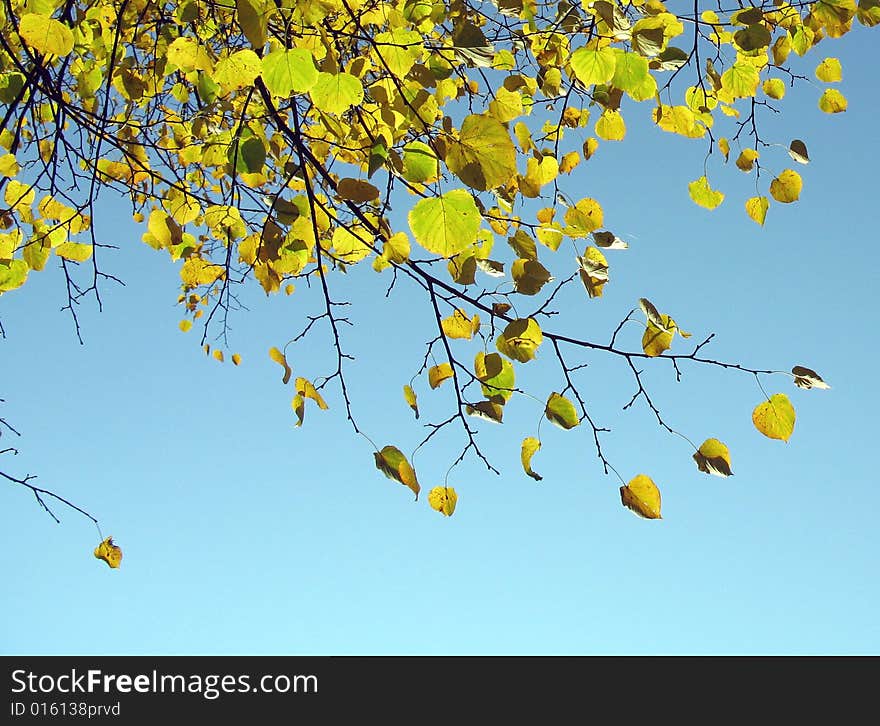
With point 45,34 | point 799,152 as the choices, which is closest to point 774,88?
point 799,152

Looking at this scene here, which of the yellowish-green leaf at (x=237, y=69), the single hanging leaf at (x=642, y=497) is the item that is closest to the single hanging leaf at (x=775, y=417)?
the single hanging leaf at (x=642, y=497)

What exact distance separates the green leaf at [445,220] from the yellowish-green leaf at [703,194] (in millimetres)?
956

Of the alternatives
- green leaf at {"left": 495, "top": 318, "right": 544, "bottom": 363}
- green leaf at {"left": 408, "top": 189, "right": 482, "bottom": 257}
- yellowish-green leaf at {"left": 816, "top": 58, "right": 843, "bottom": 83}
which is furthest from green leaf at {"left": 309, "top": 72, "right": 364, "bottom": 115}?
yellowish-green leaf at {"left": 816, "top": 58, "right": 843, "bottom": 83}

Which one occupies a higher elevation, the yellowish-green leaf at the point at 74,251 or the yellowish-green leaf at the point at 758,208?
the yellowish-green leaf at the point at 74,251

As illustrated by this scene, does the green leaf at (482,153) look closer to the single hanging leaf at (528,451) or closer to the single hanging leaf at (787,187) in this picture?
the single hanging leaf at (528,451)

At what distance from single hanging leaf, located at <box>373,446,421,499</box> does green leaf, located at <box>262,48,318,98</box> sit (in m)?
0.74

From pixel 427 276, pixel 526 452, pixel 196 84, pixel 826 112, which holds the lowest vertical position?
pixel 526 452

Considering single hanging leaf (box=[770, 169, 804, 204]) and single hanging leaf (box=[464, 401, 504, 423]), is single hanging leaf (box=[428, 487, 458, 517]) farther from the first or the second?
single hanging leaf (box=[770, 169, 804, 204])

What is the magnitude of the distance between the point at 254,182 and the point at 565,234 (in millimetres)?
921

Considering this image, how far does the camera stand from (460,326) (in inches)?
75.3

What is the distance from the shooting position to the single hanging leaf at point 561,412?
1620mm

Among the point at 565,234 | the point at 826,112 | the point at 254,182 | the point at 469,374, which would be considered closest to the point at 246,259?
the point at 254,182

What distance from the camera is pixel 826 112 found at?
2.24 meters

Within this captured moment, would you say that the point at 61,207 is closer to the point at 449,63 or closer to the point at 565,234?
Answer: the point at 449,63
